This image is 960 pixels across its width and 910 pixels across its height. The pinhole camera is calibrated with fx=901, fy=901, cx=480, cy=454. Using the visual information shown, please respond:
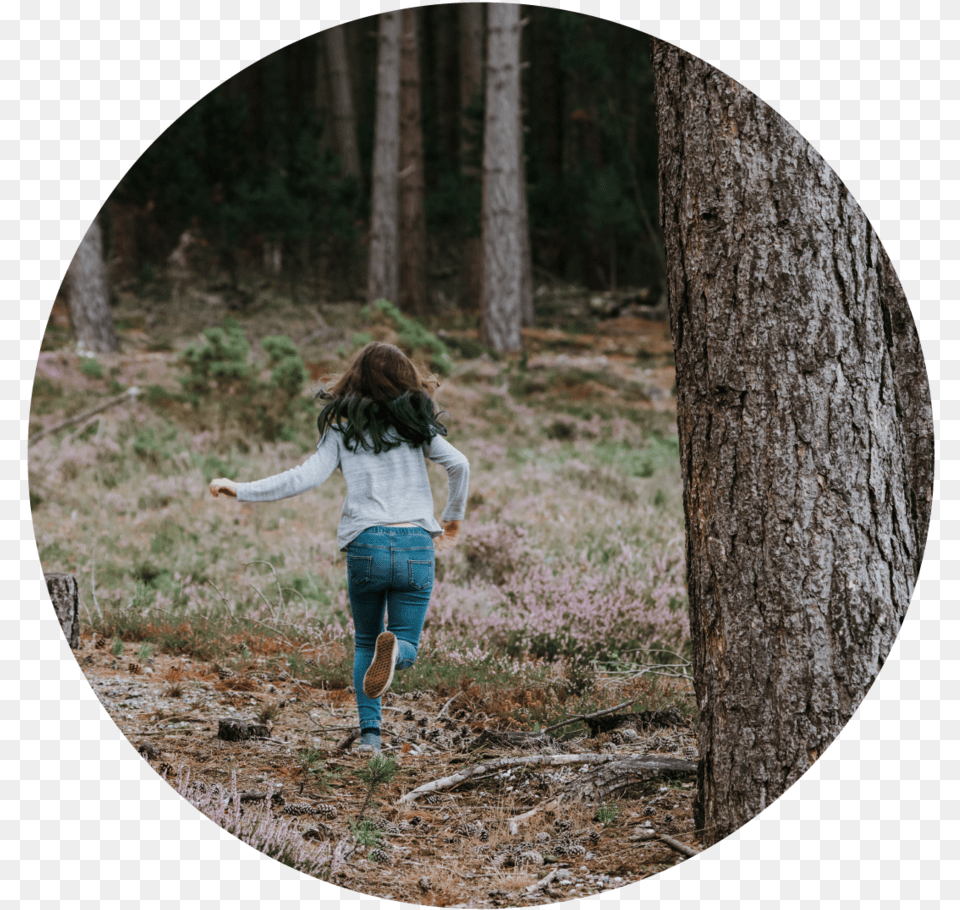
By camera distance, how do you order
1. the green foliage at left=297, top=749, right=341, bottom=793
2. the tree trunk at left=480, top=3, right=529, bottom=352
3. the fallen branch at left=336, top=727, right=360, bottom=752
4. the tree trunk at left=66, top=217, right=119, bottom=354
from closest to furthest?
1. the green foliage at left=297, top=749, right=341, bottom=793
2. the fallen branch at left=336, top=727, right=360, bottom=752
3. the tree trunk at left=66, top=217, right=119, bottom=354
4. the tree trunk at left=480, top=3, right=529, bottom=352

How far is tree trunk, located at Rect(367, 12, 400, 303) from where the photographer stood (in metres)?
17.6

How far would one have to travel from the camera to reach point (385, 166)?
1769 cm

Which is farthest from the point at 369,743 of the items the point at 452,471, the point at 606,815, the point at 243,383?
the point at 243,383

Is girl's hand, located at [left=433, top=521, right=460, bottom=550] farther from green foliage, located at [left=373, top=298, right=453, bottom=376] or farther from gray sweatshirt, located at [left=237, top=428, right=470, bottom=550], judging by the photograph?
green foliage, located at [left=373, top=298, right=453, bottom=376]

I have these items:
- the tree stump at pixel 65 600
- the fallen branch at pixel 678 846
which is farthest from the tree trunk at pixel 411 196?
the fallen branch at pixel 678 846

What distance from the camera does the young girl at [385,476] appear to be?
3.90 meters

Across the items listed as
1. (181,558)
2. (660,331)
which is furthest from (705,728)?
(660,331)

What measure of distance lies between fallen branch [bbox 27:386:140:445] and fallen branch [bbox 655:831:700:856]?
844 centimetres

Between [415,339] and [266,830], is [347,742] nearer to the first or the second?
[266,830]

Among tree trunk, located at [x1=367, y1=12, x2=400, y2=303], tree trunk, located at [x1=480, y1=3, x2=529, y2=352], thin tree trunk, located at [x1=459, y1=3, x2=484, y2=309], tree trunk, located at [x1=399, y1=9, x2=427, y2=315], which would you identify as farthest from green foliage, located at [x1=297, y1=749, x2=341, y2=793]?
thin tree trunk, located at [x1=459, y1=3, x2=484, y2=309]

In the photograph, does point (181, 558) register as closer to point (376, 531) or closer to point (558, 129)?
point (376, 531)

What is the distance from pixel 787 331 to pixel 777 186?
1.64 ft

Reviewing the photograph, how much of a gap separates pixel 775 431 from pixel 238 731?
2927 mm

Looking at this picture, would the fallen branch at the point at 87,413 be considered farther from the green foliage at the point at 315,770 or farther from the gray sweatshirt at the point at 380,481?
the gray sweatshirt at the point at 380,481
